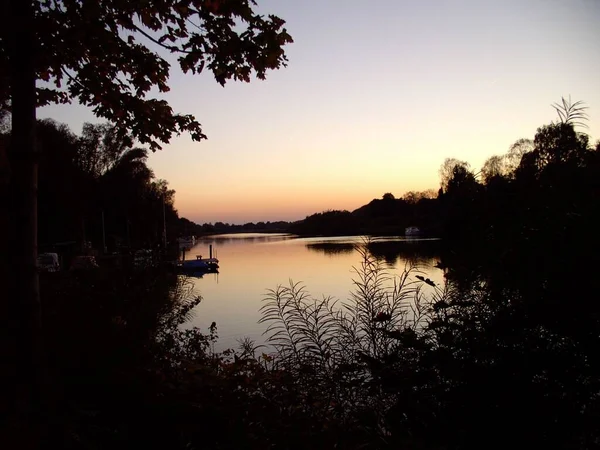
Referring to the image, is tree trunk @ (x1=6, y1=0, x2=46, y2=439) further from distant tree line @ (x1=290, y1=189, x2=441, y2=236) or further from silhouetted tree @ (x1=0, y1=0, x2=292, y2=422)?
distant tree line @ (x1=290, y1=189, x2=441, y2=236)

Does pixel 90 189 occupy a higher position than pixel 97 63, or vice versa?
pixel 90 189

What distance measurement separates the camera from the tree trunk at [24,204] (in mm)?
3611

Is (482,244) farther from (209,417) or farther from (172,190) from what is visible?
(172,190)

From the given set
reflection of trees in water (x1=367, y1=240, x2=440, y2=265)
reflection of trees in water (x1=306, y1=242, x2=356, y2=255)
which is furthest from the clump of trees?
reflection of trees in water (x1=367, y1=240, x2=440, y2=265)

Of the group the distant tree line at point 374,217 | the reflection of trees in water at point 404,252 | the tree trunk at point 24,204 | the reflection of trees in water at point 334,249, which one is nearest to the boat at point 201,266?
the reflection of trees in water at point 334,249

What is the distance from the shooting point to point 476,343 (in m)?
3.92

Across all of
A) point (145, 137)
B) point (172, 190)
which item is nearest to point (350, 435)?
point (145, 137)

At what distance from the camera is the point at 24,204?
3713mm

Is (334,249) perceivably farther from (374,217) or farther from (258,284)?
(374,217)

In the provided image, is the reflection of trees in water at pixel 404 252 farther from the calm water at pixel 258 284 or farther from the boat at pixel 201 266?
A: the boat at pixel 201 266

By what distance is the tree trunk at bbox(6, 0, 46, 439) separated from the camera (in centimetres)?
361

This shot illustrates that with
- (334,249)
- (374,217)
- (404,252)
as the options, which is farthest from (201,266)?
(374,217)

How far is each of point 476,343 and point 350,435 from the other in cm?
136

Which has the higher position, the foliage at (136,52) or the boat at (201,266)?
the foliage at (136,52)
